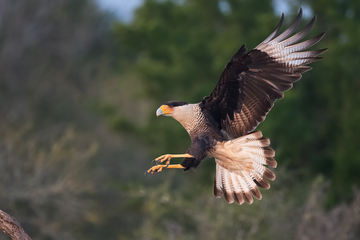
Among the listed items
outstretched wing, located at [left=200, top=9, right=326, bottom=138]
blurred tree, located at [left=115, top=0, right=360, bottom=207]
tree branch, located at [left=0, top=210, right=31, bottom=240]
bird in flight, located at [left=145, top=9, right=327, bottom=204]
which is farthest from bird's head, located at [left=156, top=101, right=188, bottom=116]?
blurred tree, located at [left=115, top=0, right=360, bottom=207]

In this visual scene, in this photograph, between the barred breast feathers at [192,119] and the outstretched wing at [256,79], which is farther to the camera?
the barred breast feathers at [192,119]

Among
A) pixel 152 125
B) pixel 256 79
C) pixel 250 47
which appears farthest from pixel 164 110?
pixel 152 125

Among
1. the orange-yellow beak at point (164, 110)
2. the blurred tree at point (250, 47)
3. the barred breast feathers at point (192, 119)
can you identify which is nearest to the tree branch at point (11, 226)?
the orange-yellow beak at point (164, 110)

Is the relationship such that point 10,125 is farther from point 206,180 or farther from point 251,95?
point 251,95

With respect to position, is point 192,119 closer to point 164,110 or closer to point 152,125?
point 164,110

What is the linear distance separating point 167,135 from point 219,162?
9.65m

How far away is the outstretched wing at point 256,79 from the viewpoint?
5.02 m

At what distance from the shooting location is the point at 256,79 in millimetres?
5184

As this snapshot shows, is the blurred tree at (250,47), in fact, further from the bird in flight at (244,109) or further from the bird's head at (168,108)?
the bird's head at (168,108)

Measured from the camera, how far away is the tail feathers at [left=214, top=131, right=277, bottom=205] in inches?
203

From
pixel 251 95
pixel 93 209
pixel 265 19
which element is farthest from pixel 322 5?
pixel 251 95

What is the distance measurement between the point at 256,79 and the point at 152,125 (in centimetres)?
1109

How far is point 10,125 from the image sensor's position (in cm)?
1346

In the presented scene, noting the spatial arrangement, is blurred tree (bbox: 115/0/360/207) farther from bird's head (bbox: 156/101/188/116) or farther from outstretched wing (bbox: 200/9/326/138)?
bird's head (bbox: 156/101/188/116)
